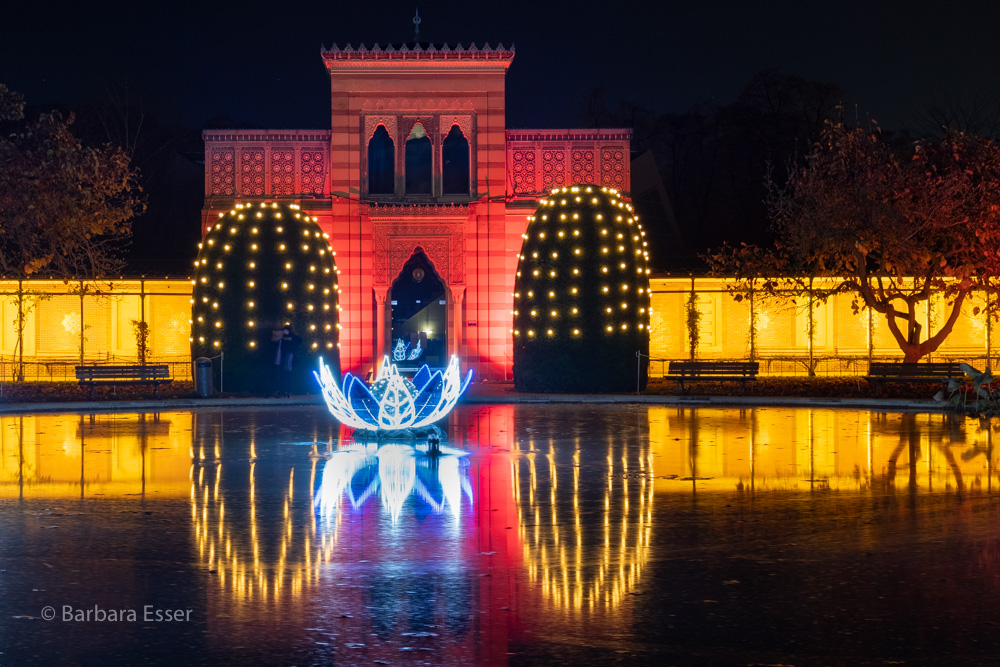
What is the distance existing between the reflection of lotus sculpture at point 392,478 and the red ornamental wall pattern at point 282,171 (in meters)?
17.2

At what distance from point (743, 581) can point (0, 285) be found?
2974 centimetres

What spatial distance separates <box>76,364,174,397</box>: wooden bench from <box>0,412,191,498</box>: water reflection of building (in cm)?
378

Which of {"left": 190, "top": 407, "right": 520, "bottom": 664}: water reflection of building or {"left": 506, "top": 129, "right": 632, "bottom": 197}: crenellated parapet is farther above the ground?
{"left": 506, "top": 129, "right": 632, "bottom": 197}: crenellated parapet

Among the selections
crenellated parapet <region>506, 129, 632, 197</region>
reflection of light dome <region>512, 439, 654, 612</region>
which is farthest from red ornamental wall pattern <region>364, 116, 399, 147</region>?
reflection of light dome <region>512, 439, 654, 612</region>

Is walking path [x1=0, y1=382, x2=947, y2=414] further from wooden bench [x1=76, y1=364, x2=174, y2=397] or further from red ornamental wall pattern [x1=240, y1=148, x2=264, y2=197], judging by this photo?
red ornamental wall pattern [x1=240, y1=148, x2=264, y2=197]

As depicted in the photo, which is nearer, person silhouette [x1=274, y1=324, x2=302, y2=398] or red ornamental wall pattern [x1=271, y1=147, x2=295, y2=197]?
person silhouette [x1=274, y1=324, x2=302, y2=398]

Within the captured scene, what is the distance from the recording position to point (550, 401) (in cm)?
2614

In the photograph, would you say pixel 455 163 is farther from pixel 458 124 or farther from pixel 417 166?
pixel 458 124

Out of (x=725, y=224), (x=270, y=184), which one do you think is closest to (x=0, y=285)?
(x=270, y=184)

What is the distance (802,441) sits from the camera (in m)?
17.7

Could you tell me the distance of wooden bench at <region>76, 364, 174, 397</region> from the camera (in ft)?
88.0

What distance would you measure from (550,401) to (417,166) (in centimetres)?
1025

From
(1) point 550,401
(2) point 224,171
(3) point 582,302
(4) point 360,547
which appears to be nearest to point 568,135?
(3) point 582,302

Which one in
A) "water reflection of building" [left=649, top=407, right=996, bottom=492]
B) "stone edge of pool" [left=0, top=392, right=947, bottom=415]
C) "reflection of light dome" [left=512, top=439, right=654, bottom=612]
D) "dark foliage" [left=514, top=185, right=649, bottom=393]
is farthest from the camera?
"dark foliage" [left=514, top=185, right=649, bottom=393]
